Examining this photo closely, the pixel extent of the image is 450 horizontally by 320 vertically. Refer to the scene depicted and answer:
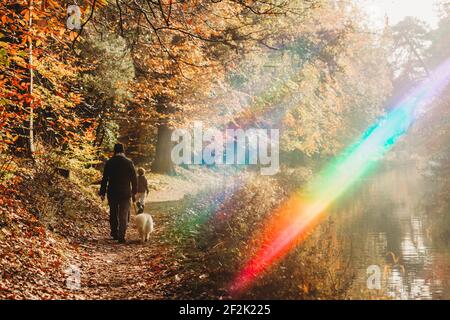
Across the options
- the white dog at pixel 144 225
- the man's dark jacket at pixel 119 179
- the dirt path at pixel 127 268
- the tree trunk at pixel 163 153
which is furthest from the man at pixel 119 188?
the tree trunk at pixel 163 153

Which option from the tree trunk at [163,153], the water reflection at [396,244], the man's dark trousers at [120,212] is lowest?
the water reflection at [396,244]

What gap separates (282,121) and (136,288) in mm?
20737

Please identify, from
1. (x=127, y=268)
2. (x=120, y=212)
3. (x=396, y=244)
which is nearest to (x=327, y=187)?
(x=396, y=244)

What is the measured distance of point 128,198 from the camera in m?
10.5

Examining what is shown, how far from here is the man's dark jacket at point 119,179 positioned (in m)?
10.3

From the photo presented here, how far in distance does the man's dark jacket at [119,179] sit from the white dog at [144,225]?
530 mm

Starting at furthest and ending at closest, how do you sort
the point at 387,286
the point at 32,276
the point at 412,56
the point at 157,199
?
the point at 412,56 < the point at 157,199 < the point at 387,286 < the point at 32,276

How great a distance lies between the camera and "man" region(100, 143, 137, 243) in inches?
407

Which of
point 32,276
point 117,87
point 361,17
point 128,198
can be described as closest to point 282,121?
point 361,17

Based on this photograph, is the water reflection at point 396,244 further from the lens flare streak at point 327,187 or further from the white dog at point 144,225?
the white dog at point 144,225

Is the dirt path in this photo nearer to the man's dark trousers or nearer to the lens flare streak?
the man's dark trousers

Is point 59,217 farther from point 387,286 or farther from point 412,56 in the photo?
point 412,56

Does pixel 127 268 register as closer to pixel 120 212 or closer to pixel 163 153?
pixel 120 212

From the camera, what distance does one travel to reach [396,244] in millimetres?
13438
